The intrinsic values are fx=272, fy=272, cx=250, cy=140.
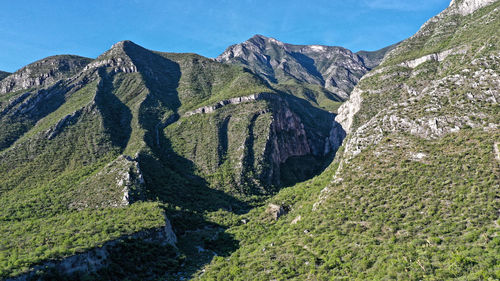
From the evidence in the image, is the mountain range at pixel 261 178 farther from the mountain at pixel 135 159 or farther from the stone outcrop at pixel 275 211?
the mountain at pixel 135 159

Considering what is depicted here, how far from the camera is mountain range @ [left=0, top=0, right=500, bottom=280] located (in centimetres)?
3177

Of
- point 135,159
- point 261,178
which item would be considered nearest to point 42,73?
point 135,159

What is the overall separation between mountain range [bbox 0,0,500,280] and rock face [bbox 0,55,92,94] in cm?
2490

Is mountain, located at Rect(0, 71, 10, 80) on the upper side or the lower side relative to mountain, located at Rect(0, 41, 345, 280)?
upper

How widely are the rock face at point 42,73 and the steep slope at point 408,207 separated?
5891 inches

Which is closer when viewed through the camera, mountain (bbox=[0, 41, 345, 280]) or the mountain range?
the mountain range

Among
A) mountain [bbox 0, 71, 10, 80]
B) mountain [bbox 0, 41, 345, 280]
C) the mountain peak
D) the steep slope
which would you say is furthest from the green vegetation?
→ mountain [bbox 0, 71, 10, 80]

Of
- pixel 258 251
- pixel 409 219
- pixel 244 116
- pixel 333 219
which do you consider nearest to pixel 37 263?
pixel 258 251

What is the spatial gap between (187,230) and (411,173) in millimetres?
45554

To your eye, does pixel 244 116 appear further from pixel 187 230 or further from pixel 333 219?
pixel 333 219

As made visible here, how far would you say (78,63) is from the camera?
168 m

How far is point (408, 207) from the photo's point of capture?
1409 inches

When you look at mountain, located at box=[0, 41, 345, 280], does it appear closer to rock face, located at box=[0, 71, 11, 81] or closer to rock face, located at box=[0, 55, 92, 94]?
rock face, located at box=[0, 55, 92, 94]

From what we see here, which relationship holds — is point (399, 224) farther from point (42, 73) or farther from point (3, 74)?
point (3, 74)
